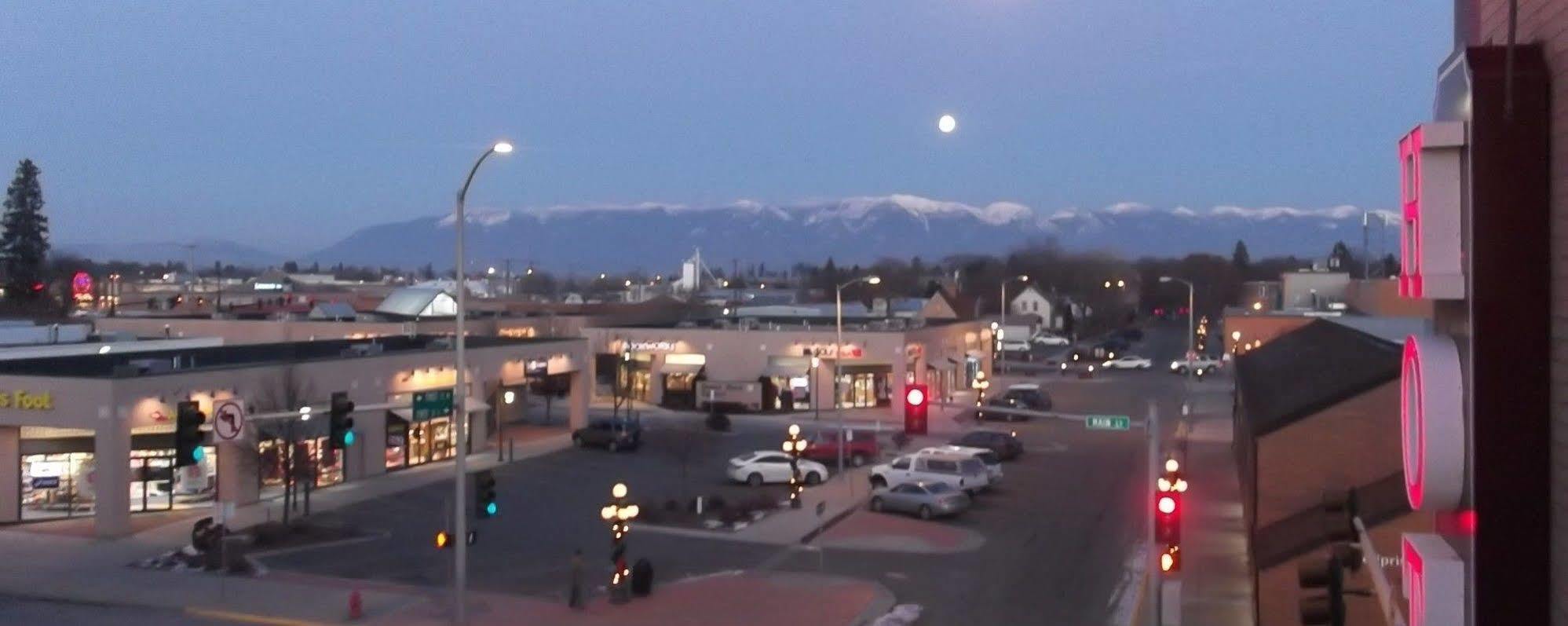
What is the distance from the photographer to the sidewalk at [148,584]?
22.6 metres

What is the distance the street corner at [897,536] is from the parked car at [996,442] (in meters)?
10.8

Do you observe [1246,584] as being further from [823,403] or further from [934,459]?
[823,403]

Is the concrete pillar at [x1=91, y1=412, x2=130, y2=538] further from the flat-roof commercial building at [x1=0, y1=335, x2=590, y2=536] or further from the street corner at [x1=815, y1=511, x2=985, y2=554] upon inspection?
the street corner at [x1=815, y1=511, x2=985, y2=554]

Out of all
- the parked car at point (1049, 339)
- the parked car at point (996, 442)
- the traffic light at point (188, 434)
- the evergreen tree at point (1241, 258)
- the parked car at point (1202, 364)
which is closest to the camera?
the traffic light at point (188, 434)

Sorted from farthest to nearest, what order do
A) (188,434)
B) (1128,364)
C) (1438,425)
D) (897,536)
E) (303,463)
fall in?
(1128,364) → (303,463) → (897,536) → (188,434) → (1438,425)

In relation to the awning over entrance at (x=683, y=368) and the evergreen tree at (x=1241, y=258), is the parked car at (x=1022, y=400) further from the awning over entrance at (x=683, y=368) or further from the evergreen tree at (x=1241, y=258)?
the evergreen tree at (x=1241, y=258)

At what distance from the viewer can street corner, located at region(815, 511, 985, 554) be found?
28.8 meters

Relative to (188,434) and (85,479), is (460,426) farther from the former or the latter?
(85,479)

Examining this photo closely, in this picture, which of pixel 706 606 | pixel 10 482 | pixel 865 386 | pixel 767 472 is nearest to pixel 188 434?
pixel 706 606

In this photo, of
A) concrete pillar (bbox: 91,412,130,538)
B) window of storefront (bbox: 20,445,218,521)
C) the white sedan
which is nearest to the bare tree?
window of storefront (bbox: 20,445,218,521)

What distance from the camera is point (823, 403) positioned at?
59219mm

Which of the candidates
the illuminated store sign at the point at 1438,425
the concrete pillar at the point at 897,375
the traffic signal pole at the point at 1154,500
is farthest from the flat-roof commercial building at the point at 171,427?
the concrete pillar at the point at 897,375

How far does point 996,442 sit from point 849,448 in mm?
4772

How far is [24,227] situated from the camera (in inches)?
4272
